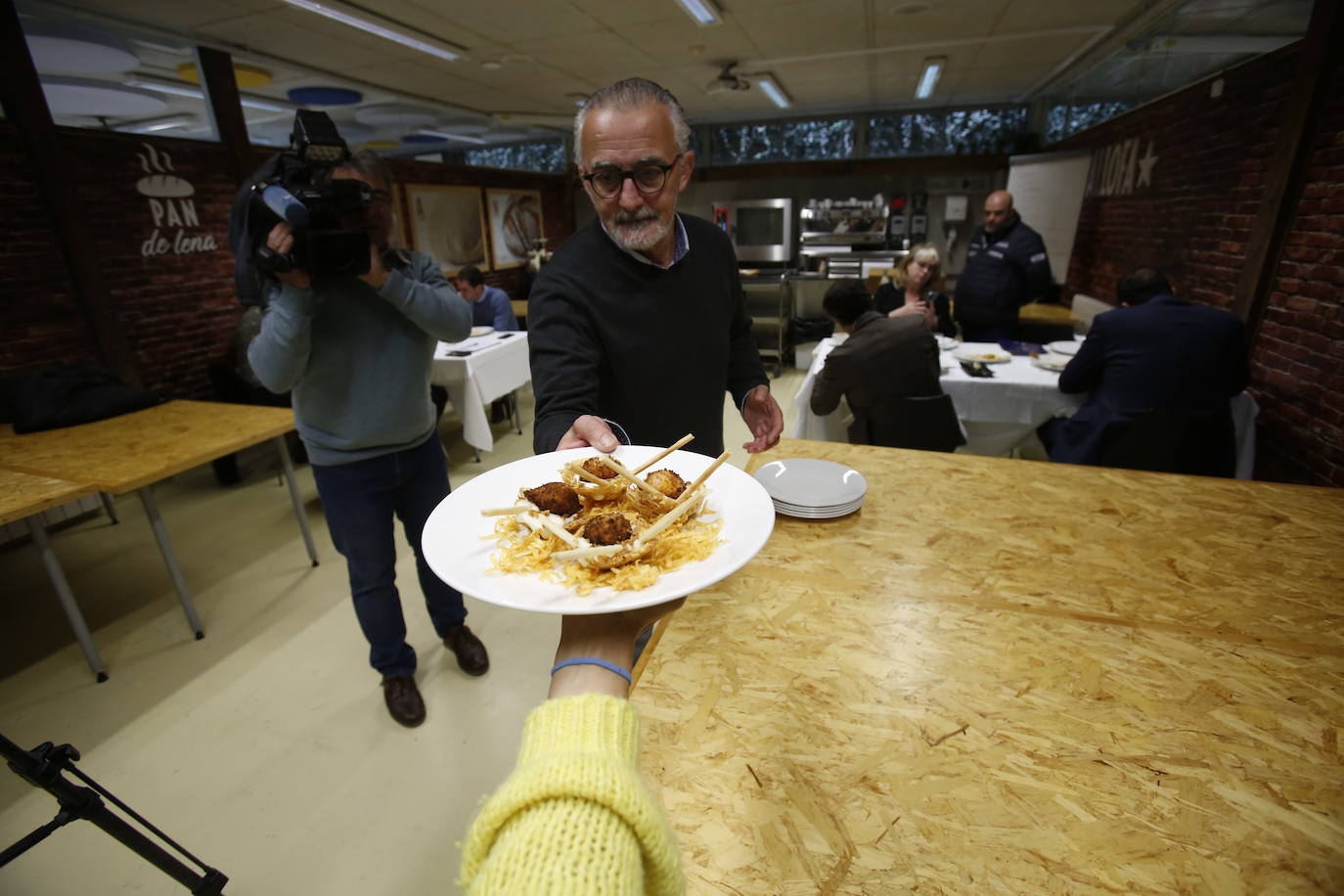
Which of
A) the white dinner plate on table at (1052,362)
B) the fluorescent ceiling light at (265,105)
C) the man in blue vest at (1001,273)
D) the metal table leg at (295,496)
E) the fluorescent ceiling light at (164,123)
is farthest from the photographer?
the fluorescent ceiling light at (164,123)

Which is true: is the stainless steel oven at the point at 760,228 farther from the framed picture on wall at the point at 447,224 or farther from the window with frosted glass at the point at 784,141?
the framed picture on wall at the point at 447,224

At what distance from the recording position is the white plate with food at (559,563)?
72 cm

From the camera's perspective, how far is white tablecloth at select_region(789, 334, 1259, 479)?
9.55 ft

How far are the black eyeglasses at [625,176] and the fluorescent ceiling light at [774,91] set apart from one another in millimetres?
5790

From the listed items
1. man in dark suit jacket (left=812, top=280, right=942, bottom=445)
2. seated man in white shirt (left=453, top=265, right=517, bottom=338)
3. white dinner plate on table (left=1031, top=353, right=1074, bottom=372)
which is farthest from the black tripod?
seated man in white shirt (left=453, top=265, right=517, bottom=338)

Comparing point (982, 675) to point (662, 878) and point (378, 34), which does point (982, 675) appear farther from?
point (378, 34)

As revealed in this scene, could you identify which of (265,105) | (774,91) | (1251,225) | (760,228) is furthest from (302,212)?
(265,105)

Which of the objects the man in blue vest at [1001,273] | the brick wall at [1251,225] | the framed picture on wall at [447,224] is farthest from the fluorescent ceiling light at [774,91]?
the framed picture on wall at [447,224]

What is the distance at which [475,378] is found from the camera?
4.14 m

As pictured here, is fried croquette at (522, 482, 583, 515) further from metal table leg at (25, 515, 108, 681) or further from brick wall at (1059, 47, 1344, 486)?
brick wall at (1059, 47, 1344, 486)

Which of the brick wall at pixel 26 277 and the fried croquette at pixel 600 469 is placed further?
the brick wall at pixel 26 277

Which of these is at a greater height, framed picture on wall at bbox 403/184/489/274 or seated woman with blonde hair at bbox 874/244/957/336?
framed picture on wall at bbox 403/184/489/274

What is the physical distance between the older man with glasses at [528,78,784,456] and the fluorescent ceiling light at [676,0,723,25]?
3.25m

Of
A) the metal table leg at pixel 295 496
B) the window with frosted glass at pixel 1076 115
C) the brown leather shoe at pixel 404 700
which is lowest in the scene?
the brown leather shoe at pixel 404 700
